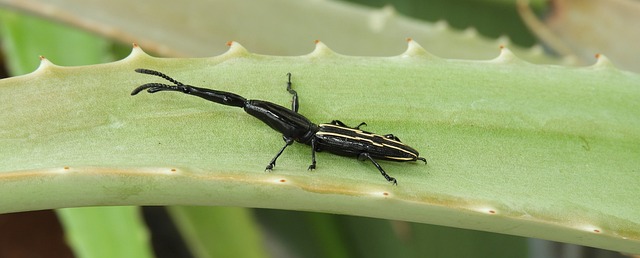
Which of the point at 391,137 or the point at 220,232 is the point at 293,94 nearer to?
the point at 391,137

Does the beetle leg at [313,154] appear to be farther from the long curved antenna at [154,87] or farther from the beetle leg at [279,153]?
the long curved antenna at [154,87]

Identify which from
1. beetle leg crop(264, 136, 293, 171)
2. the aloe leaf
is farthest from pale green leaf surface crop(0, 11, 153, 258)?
beetle leg crop(264, 136, 293, 171)

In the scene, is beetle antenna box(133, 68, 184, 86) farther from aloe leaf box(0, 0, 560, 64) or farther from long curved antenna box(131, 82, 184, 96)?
aloe leaf box(0, 0, 560, 64)

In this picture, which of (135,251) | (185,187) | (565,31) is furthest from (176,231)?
(185,187)

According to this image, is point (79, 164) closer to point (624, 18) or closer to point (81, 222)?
point (81, 222)

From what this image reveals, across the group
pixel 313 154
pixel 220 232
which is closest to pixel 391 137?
pixel 313 154
